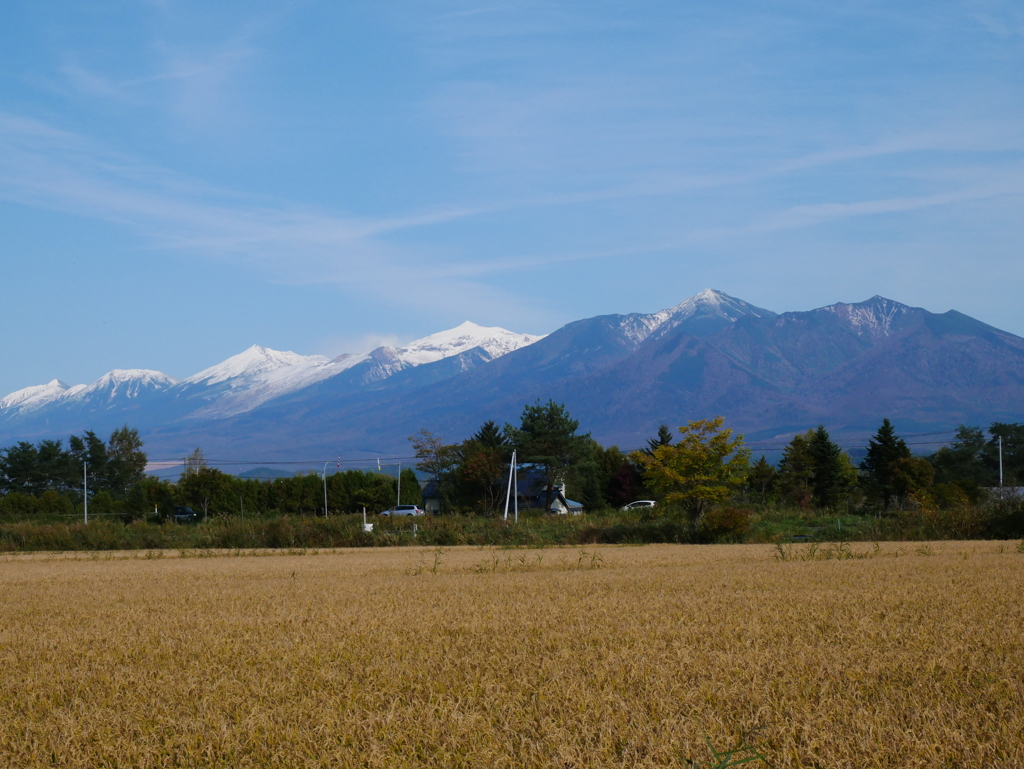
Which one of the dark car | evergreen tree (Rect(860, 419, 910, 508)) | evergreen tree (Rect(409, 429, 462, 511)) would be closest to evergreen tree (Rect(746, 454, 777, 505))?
evergreen tree (Rect(860, 419, 910, 508))

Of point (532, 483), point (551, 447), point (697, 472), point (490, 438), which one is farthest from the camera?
point (490, 438)

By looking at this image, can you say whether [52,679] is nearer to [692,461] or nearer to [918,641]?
[918,641]

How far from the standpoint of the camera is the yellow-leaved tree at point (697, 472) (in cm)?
4231

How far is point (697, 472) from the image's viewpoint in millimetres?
43000

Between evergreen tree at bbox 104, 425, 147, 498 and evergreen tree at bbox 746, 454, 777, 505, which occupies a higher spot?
evergreen tree at bbox 104, 425, 147, 498

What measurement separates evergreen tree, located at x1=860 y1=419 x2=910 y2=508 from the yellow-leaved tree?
36051 mm

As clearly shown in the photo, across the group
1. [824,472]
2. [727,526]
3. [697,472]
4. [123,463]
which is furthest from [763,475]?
[123,463]

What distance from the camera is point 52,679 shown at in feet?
29.4

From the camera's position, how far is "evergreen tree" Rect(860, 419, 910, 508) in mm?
75375

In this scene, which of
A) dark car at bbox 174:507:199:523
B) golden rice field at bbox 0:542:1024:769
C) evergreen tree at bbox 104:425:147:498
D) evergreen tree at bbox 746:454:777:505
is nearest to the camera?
golden rice field at bbox 0:542:1024:769

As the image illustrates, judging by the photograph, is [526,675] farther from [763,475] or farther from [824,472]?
[763,475]

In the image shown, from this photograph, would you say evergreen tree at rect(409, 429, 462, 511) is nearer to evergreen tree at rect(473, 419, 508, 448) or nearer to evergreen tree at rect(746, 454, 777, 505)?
evergreen tree at rect(473, 419, 508, 448)

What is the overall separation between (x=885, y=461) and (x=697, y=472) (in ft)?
136

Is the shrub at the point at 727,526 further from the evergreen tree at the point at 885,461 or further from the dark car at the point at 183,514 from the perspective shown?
the dark car at the point at 183,514
